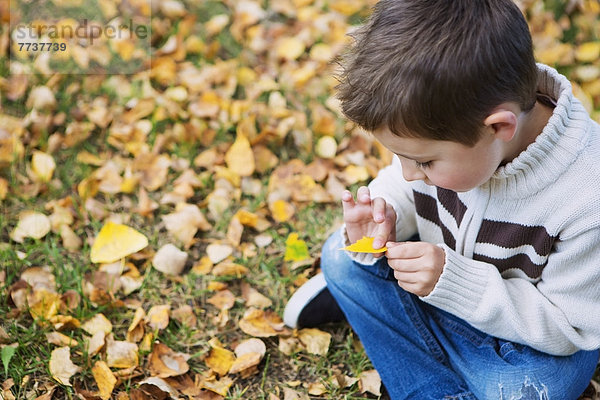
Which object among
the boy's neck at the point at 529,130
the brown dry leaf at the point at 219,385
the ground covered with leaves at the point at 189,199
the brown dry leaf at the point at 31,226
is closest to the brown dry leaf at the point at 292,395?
the ground covered with leaves at the point at 189,199

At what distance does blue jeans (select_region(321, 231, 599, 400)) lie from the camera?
1207mm

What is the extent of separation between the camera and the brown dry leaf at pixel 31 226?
165 centimetres

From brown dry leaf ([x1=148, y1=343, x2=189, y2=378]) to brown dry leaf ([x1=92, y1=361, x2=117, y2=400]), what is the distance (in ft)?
0.29

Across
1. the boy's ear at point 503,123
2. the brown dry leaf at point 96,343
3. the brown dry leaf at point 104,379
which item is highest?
the boy's ear at point 503,123

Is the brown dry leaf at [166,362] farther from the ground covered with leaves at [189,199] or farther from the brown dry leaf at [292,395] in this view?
the brown dry leaf at [292,395]

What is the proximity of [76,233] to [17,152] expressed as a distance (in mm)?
343

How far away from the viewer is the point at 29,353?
1.39 metres

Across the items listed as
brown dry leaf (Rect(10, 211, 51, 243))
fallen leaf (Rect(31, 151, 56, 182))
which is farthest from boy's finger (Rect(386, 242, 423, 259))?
fallen leaf (Rect(31, 151, 56, 182))

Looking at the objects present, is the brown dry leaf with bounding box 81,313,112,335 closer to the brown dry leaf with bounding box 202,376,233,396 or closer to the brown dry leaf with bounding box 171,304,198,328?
the brown dry leaf with bounding box 171,304,198,328

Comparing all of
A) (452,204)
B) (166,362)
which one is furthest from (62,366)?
(452,204)

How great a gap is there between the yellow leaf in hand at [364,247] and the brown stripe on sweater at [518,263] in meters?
0.20

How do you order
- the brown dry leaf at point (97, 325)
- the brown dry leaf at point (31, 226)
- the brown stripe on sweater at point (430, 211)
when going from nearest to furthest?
the brown stripe on sweater at point (430, 211) → the brown dry leaf at point (97, 325) → the brown dry leaf at point (31, 226)

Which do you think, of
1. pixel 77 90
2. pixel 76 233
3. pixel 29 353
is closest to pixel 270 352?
pixel 29 353

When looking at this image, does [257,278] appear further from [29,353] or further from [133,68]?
[133,68]
